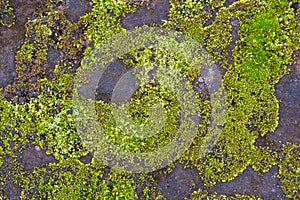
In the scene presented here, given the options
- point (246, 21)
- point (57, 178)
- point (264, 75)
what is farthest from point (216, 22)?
point (57, 178)

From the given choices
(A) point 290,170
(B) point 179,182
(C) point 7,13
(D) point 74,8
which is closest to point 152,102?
(B) point 179,182

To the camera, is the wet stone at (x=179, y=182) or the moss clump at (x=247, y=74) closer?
the moss clump at (x=247, y=74)

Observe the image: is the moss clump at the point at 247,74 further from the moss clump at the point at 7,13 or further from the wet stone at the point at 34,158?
the moss clump at the point at 7,13

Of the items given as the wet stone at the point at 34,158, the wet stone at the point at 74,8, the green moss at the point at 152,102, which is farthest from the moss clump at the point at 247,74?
the wet stone at the point at 34,158

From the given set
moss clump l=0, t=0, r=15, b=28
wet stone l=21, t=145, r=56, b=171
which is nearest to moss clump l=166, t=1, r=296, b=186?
wet stone l=21, t=145, r=56, b=171

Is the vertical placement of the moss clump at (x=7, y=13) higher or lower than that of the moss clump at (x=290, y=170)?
higher

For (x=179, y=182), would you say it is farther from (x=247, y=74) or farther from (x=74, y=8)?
(x=74, y=8)

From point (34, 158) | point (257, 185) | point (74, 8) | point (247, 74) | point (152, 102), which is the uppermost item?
point (74, 8)

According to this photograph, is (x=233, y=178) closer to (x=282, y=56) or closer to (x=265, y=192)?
(x=265, y=192)
